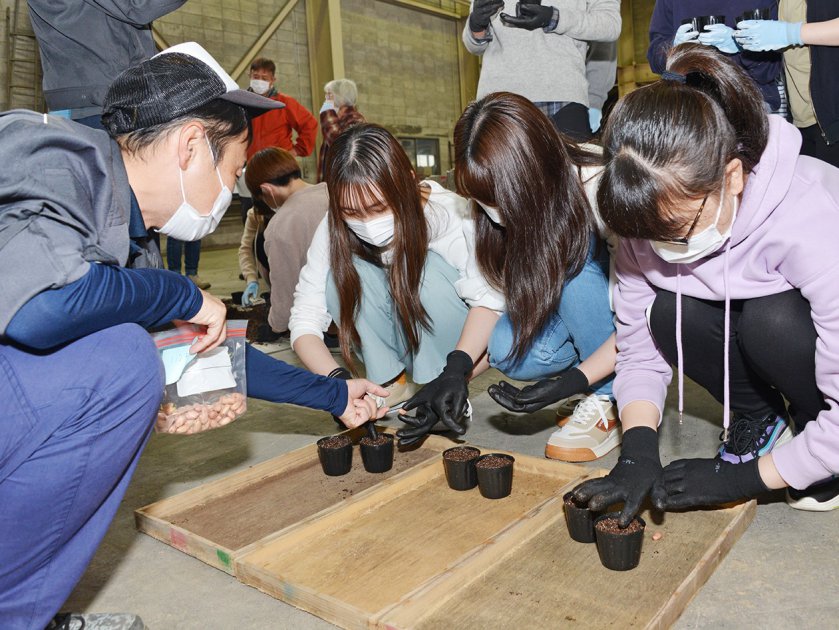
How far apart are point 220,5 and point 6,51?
99.8 inches

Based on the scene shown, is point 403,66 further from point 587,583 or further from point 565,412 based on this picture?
point 587,583

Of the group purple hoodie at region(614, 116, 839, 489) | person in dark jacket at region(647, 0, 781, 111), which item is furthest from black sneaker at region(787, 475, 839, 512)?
person in dark jacket at region(647, 0, 781, 111)

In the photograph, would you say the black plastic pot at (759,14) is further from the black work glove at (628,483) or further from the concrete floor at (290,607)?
the black work glove at (628,483)

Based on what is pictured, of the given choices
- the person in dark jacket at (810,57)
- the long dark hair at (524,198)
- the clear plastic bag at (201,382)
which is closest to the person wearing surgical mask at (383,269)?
the long dark hair at (524,198)

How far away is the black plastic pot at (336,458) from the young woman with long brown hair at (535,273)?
0.64 feet

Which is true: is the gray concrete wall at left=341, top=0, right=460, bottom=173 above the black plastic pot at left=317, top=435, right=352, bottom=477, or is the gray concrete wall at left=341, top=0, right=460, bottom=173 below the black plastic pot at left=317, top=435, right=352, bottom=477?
above

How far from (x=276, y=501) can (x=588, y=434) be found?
81cm

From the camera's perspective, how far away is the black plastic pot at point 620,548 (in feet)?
4.18

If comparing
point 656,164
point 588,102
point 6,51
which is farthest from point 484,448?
point 6,51

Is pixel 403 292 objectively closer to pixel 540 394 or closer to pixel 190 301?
pixel 540 394

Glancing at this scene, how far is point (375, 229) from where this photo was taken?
1.99m

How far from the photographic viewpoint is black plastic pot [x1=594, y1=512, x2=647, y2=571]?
→ 4.18 feet

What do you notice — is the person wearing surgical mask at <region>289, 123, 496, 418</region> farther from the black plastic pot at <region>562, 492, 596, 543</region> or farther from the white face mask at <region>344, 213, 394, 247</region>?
the black plastic pot at <region>562, 492, 596, 543</region>

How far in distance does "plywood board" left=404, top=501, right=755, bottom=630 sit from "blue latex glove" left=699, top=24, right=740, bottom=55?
1.35 meters
